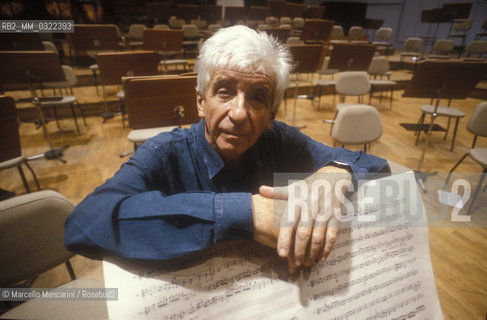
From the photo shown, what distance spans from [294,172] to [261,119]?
0.44m

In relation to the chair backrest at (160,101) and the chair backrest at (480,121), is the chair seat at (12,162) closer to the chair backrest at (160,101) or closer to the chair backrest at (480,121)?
the chair backrest at (160,101)

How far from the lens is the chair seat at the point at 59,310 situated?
0.95m

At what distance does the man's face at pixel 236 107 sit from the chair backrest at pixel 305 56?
332 centimetres

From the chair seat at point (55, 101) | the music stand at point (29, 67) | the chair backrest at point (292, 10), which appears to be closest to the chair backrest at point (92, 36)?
the chair seat at point (55, 101)

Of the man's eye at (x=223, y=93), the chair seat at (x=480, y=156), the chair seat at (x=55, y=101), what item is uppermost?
the man's eye at (x=223, y=93)

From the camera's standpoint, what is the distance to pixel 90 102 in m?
4.68

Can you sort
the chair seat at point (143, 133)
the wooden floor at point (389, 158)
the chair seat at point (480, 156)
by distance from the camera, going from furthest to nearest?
the chair seat at point (143, 133) < the chair seat at point (480, 156) < the wooden floor at point (389, 158)

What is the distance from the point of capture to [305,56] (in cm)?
393

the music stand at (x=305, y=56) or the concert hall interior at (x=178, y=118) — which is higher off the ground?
the music stand at (x=305, y=56)

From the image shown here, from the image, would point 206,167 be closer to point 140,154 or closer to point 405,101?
point 140,154

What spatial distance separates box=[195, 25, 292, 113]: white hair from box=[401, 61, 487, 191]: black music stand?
257cm

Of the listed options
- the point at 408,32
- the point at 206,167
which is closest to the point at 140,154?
the point at 206,167

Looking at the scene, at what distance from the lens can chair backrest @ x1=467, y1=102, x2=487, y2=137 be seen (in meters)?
2.62

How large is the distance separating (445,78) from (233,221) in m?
3.24
